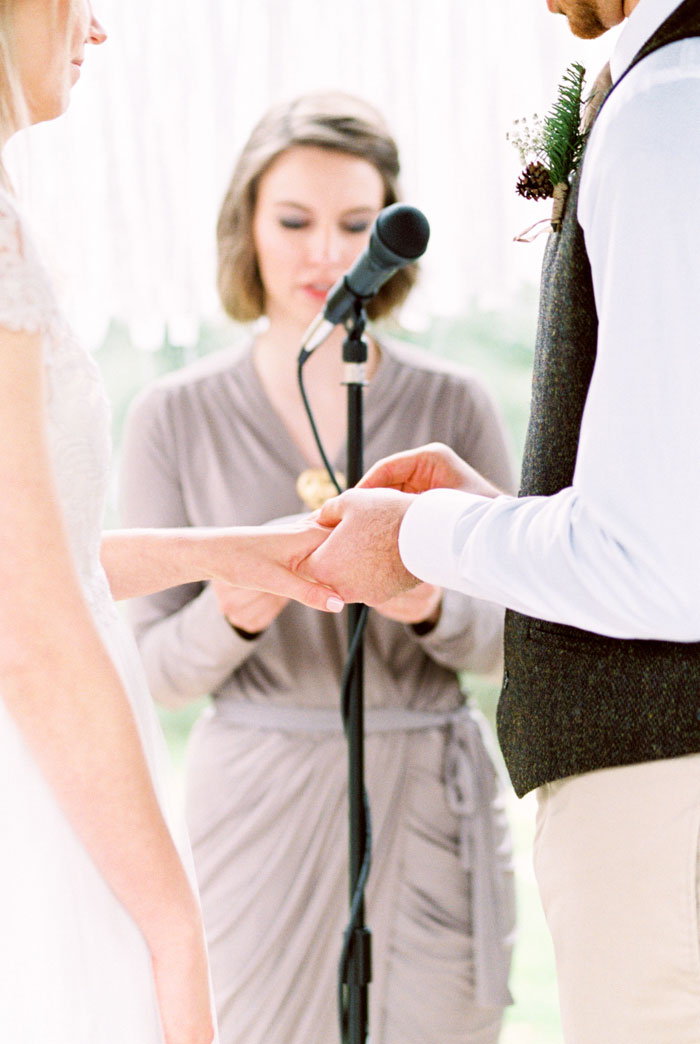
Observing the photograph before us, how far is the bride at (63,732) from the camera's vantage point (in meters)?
0.91

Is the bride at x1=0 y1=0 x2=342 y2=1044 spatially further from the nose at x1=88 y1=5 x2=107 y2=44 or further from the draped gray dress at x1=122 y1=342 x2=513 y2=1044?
the draped gray dress at x1=122 y1=342 x2=513 y2=1044

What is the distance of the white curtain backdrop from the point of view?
3.01 m

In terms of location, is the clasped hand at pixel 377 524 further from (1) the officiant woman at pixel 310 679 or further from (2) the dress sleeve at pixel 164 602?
(2) the dress sleeve at pixel 164 602

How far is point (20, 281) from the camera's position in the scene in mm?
946

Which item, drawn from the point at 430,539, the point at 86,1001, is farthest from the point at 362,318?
the point at 86,1001

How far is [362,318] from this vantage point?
1.46m

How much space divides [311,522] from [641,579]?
0.61 m

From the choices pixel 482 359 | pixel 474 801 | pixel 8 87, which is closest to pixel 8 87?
pixel 8 87

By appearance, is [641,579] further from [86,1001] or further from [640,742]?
[86,1001]

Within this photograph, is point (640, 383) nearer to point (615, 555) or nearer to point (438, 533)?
point (615, 555)

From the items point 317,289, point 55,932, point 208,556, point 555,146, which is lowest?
point 55,932

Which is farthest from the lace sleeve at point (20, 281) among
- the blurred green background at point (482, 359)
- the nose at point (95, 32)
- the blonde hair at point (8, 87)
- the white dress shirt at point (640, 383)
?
the blurred green background at point (482, 359)

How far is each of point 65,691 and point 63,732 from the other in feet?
0.11

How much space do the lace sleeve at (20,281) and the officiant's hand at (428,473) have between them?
59 cm
